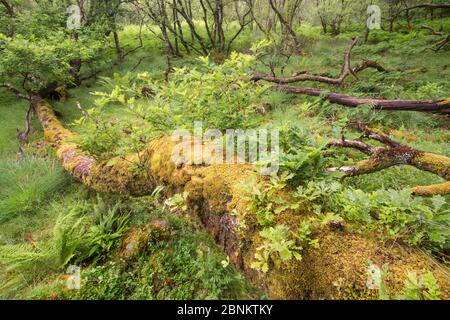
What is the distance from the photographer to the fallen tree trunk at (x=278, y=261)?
160 centimetres

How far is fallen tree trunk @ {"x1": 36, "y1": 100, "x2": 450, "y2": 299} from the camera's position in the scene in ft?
5.26

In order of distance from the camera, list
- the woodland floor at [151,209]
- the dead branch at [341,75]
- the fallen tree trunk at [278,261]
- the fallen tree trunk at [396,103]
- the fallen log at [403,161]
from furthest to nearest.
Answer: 1. the dead branch at [341,75]
2. the fallen tree trunk at [396,103]
3. the woodland floor at [151,209]
4. the fallen log at [403,161]
5. the fallen tree trunk at [278,261]

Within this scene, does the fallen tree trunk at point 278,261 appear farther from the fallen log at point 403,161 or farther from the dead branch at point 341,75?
the dead branch at point 341,75

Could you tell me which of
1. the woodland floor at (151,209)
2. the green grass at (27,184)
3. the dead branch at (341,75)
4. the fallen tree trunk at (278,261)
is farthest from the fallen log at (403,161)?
the dead branch at (341,75)

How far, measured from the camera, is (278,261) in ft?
5.85

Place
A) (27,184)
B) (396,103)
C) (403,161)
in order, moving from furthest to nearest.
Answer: (396,103), (27,184), (403,161)

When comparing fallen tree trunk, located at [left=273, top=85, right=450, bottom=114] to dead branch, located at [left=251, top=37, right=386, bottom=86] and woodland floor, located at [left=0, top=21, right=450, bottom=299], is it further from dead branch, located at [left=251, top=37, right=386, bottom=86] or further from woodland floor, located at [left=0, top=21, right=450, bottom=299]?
dead branch, located at [left=251, top=37, right=386, bottom=86]

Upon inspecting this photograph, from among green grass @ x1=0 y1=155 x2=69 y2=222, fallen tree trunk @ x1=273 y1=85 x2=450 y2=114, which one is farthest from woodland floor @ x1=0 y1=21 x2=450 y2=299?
fallen tree trunk @ x1=273 y1=85 x2=450 y2=114

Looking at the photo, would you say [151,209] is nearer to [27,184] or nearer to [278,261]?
[278,261]

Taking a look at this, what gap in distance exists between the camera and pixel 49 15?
32.0ft

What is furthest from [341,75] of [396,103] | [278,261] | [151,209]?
[278,261]

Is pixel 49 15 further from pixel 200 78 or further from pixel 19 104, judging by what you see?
pixel 200 78

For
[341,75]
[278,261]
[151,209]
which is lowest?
[151,209]
